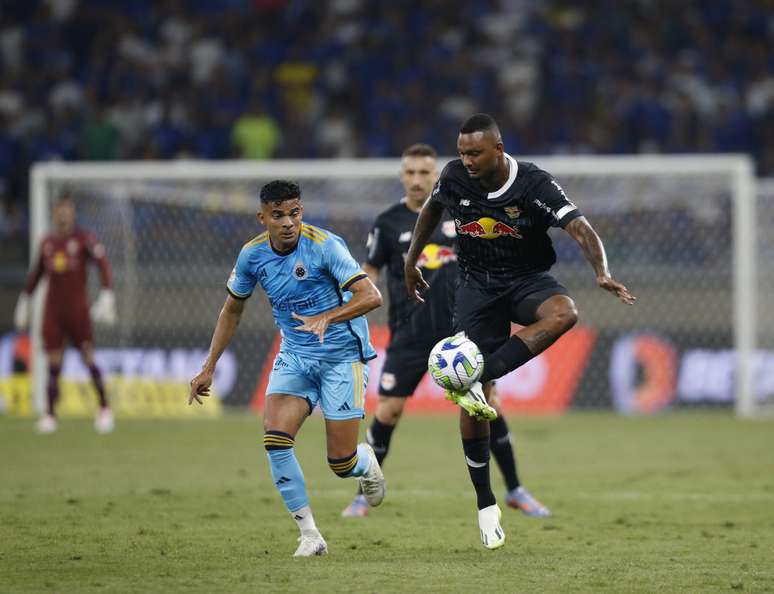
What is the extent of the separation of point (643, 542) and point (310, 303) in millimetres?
2444

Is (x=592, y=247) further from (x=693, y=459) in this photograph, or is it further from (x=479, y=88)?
(x=479, y=88)

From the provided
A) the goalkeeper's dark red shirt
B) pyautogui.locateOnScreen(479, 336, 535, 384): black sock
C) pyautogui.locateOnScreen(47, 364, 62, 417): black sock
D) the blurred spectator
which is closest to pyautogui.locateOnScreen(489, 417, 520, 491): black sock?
pyautogui.locateOnScreen(479, 336, 535, 384): black sock

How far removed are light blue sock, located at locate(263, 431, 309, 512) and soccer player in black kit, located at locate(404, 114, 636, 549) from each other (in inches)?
37.6

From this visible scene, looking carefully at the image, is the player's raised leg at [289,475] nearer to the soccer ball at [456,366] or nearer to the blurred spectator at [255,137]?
the soccer ball at [456,366]

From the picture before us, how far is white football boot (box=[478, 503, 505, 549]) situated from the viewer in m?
7.28

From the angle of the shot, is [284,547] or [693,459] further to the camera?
[693,459]

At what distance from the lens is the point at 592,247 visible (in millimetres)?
6887

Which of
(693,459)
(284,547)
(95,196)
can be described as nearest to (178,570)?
(284,547)

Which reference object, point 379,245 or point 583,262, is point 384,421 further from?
point 583,262

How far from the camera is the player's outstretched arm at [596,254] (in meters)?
6.62

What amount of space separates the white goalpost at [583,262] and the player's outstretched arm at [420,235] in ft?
28.3

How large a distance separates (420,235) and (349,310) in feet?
2.96

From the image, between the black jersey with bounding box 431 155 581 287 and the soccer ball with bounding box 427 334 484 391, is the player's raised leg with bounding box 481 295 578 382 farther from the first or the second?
the black jersey with bounding box 431 155 581 287

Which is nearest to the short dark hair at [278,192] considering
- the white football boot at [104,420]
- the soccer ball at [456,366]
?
the soccer ball at [456,366]
